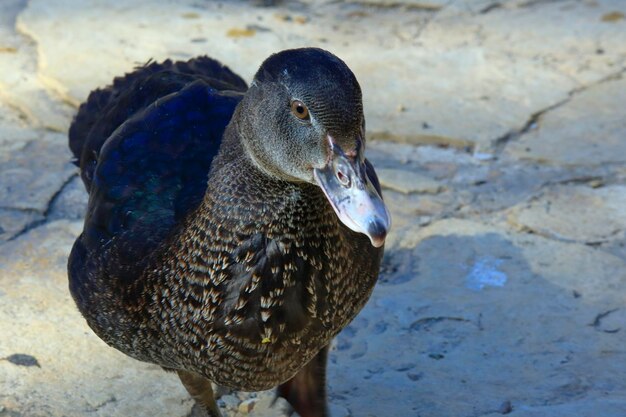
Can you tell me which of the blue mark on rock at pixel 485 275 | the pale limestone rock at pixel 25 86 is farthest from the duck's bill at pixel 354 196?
the pale limestone rock at pixel 25 86

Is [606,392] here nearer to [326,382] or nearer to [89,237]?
[326,382]

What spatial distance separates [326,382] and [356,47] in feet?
9.11

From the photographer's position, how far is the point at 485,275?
13.6 ft

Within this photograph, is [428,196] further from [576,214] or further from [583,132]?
[583,132]

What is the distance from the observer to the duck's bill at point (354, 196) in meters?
2.55

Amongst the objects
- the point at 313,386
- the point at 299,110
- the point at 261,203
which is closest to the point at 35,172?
the point at 313,386

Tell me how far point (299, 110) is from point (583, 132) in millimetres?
2749

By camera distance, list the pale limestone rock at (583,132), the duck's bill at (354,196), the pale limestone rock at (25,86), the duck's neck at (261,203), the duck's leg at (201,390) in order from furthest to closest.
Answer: the pale limestone rock at (25,86)
the pale limestone rock at (583,132)
the duck's leg at (201,390)
the duck's neck at (261,203)
the duck's bill at (354,196)

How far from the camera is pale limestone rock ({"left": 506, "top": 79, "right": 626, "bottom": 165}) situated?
16.0ft

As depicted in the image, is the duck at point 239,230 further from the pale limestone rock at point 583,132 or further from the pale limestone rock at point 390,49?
the pale limestone rock at point 390,49

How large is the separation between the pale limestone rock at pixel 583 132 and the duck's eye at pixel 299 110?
244 cm

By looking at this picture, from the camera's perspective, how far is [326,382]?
11.5 ft

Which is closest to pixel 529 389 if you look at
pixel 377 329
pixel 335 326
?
pixel 377 329

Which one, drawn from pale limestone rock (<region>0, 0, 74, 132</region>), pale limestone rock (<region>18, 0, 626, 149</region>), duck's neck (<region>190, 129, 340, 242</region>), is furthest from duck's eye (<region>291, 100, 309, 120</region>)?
pale limestone rock (<region>0, 0, 74, 132</region>)
